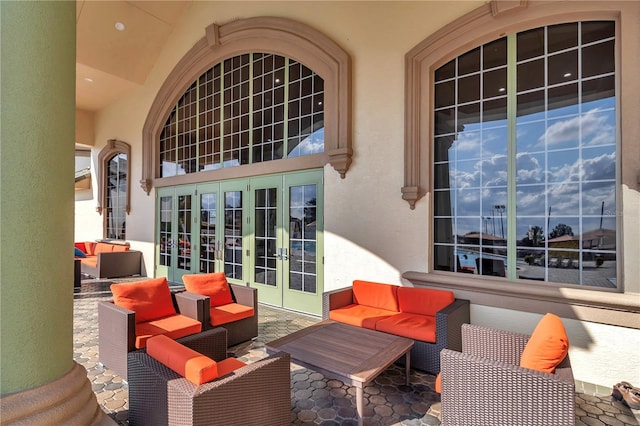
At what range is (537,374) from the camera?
6.66ft

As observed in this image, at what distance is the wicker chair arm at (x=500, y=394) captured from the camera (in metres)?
1.95

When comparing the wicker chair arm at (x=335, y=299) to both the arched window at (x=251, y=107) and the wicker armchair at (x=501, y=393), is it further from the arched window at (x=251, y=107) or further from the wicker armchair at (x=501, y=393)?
the wicker armchair at (x=501, y=393)

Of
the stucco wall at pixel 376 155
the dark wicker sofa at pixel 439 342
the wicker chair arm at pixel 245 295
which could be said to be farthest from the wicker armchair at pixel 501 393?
the wicker chair arm at pixel 245 295

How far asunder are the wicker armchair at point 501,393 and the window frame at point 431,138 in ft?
4.67

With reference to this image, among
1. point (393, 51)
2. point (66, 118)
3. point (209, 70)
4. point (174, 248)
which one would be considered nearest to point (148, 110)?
point (209, 70)

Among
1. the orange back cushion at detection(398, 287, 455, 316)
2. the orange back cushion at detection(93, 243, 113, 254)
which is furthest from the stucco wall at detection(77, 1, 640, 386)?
the orange back cushion at detection(93, 243, 113, 254)

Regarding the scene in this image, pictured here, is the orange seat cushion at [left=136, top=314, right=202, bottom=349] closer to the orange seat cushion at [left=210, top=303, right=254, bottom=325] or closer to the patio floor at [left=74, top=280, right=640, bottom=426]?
the orange seat cushion at [left=210, top=303, right=254, bottom=325]

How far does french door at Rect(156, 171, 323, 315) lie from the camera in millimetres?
5652

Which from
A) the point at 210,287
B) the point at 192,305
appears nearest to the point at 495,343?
the point at 192,305

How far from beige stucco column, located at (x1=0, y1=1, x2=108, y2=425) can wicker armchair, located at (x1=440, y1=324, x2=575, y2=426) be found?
6.99 feet

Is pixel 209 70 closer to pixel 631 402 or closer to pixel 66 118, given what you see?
pixel 66 118

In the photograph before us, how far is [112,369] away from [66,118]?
2.88m

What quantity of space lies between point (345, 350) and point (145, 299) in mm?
2300

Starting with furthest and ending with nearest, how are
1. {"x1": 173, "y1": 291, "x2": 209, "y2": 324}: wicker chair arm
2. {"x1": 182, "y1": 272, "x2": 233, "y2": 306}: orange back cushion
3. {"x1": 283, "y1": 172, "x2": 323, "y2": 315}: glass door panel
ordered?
{"x1": 283, "y1": 172, "x2": 323, "y2": 315}: glass door panel < {"x1": 182, "y1": 272, "x2": 233, "y2": 306}: orange back cushion < {"x1": 173, "y1": 291, "x2": 209, "y2": 324}: wicker chair arm
